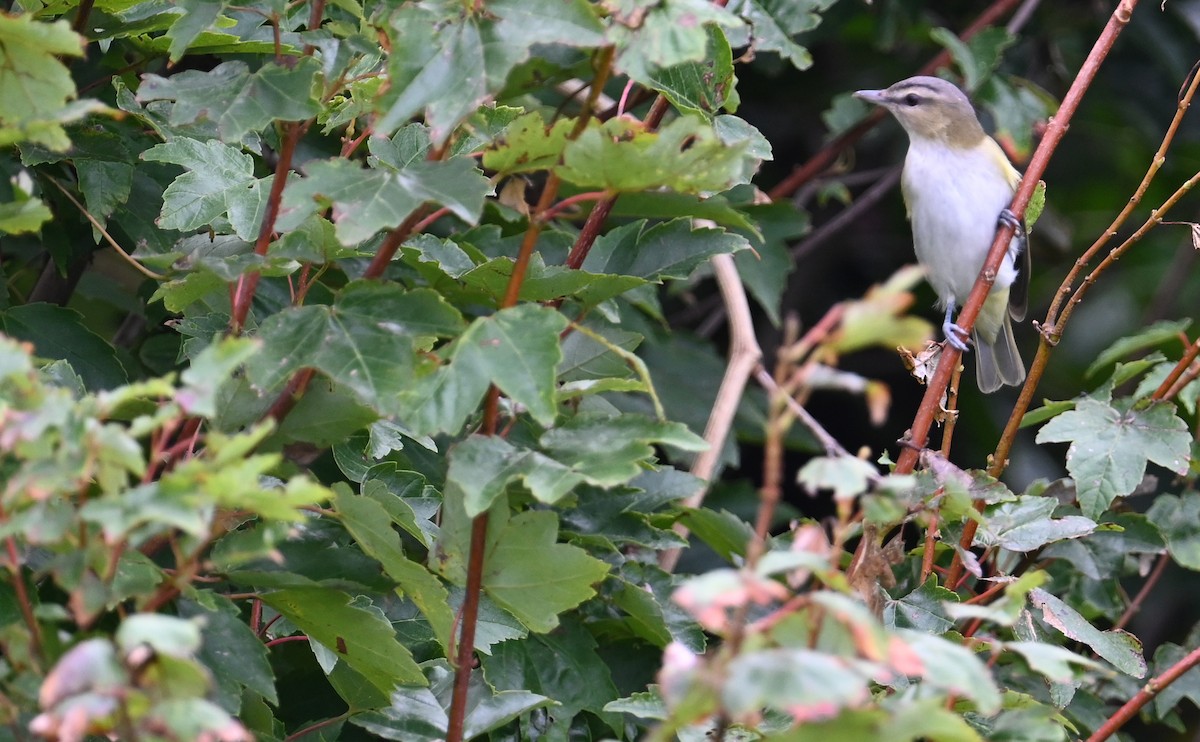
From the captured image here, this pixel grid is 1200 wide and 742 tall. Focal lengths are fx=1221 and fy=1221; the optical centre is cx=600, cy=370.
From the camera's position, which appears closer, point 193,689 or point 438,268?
point 193,689

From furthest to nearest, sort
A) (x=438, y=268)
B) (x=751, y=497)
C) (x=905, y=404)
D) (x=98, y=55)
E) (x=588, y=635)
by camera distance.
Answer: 1. (x=905, y=404)
2. (x=751, y=497)
3. (x=98, y=55)
4. (x=588, y=635)
5. (x=438, y=268)

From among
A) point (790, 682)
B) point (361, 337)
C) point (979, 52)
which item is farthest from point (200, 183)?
point (979, 52)

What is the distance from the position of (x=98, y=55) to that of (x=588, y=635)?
1567 millimetres

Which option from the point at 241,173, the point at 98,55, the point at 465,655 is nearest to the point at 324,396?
the point at 465,655

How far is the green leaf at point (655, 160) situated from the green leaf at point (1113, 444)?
3.64 feet

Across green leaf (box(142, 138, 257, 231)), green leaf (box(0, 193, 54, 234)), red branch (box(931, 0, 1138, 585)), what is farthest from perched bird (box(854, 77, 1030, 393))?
green leaf (box(0, 193, 54, 234))

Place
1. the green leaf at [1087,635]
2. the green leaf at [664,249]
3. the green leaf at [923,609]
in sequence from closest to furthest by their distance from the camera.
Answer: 1. the green leaf at [664,249]
2. the green leaf at [923,609]
3. the green leaf at [1087,635]

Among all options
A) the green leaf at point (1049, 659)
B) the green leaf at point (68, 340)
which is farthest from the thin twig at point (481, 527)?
the green leaf at point (68, 340)

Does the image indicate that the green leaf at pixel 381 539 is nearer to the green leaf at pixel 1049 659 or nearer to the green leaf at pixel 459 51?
the green leaf at pixel 459 51

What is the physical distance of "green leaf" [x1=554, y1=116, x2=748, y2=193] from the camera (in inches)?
→ 53.2

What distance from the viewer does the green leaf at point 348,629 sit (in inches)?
61.9

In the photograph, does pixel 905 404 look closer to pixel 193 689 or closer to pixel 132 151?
pixel 132 151

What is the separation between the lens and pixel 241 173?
6.45 feet

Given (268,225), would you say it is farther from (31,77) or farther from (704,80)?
(704,80)
